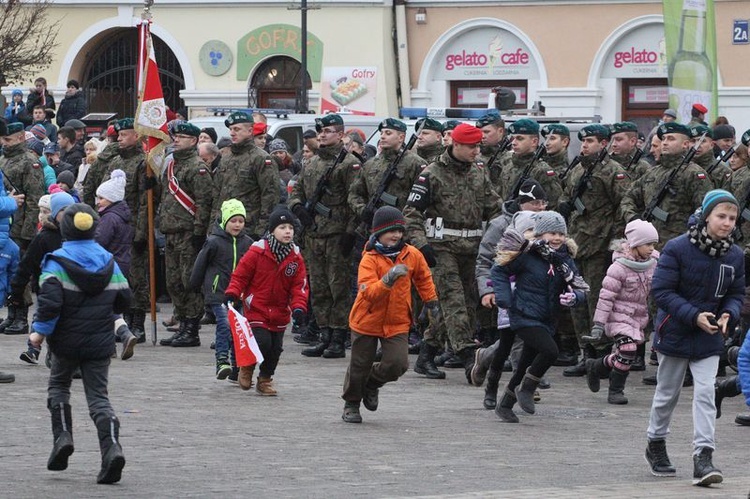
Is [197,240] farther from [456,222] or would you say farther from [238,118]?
[456,222]

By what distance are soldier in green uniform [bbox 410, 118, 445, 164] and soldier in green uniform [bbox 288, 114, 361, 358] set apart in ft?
2.20

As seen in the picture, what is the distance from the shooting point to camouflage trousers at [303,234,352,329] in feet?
52.4

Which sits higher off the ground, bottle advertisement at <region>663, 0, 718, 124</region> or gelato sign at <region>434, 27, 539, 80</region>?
gelato sign at <region>434, 27, 539, 80</region>

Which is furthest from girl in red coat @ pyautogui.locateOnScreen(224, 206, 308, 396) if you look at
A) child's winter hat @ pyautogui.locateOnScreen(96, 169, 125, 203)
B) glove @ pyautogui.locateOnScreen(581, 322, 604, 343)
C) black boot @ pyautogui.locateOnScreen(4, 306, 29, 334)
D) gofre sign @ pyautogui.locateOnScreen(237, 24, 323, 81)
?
gofre sign @ pyautogui.locateOnScreen(237, 24, 323, 81)

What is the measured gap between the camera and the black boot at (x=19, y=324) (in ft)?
56.4

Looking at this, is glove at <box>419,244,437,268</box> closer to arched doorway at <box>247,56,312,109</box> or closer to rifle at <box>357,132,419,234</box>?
rifle at <box>357,132,419,234</box>

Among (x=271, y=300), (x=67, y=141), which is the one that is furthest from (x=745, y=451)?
(x=67, y=141)

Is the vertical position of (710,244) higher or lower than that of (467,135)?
lower

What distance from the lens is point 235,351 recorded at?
42.8 ft

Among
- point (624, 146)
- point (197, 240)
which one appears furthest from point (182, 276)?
point (624, 146)

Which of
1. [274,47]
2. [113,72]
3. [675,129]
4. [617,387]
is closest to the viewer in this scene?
[617,387]

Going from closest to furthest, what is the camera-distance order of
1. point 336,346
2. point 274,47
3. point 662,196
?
point 662,196 < point 336,346 < point 274,47

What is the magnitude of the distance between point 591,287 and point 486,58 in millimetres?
17755

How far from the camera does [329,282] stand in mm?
16156
